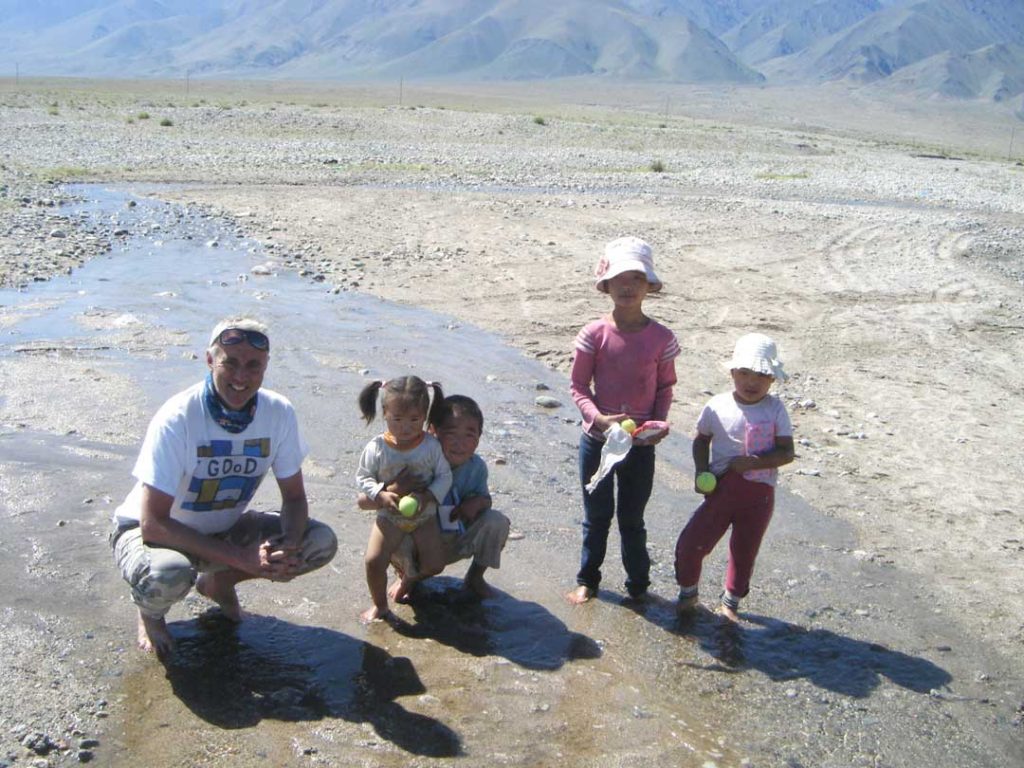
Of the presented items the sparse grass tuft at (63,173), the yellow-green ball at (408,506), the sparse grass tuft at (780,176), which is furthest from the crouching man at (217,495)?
the sparse grass tuft at (780,176)

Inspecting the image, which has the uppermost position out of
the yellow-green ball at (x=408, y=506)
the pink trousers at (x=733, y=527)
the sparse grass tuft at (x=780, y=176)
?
the sparse grass tuft at (x=780, y=176)

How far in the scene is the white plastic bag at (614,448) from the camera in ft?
15.3

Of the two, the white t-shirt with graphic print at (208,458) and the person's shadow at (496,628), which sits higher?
the white t-shirt with graphic print at (208,458)

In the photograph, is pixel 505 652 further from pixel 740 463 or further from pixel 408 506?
pixel 740 463

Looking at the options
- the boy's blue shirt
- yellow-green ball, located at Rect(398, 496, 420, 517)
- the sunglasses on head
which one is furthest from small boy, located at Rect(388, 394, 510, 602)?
the sunglasses on head

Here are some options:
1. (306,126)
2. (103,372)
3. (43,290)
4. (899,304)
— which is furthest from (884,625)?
(306,126)

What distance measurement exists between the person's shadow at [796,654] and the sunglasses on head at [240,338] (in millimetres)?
2160

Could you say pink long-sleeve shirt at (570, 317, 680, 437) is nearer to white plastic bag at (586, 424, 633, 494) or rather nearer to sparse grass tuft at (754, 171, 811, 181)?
white plastic bag at (586, 424, 633, 494)

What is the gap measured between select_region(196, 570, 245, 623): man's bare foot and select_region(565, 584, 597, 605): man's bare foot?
1.50 meters

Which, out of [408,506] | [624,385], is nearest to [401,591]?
[408,506]

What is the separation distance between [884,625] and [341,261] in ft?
30.4

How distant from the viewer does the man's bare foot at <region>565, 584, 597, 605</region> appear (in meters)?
5.16

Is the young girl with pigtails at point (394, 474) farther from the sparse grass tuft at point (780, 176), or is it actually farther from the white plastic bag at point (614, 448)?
the sparse grass tuft at point (780, 176)

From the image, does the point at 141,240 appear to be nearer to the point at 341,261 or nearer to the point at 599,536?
the point at 341,261
